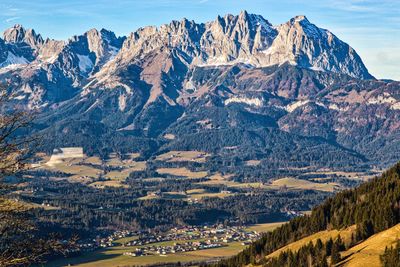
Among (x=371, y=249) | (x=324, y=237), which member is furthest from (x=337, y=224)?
(x=371, y=249)

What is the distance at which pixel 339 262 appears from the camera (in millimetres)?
90375

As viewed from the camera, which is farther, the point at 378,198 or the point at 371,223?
the point at 378,198

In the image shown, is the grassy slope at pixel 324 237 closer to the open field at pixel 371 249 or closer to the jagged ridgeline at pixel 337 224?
the jagged ridgeline at pixel 337 224

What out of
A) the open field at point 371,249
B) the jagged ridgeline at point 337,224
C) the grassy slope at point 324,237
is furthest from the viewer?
the grassy slope at point 324,237

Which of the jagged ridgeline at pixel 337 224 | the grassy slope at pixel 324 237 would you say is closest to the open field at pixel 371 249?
the jagged ridgeline at pixel 337 224

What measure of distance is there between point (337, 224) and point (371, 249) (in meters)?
28.8

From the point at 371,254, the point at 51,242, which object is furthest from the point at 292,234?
the point at 51,242

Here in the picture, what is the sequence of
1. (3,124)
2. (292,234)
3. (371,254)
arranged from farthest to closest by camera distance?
(292,234), (371,254), (3,124)

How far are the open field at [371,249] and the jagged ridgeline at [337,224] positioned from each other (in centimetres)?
271

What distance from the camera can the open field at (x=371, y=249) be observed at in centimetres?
8189

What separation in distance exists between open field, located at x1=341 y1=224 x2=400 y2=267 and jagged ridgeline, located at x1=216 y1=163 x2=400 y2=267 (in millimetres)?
2705

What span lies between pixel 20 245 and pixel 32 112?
7.87 metres

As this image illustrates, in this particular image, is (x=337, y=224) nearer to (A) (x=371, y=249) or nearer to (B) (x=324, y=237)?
(B) (x=324, y=237)

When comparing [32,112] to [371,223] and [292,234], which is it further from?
[292,234]
